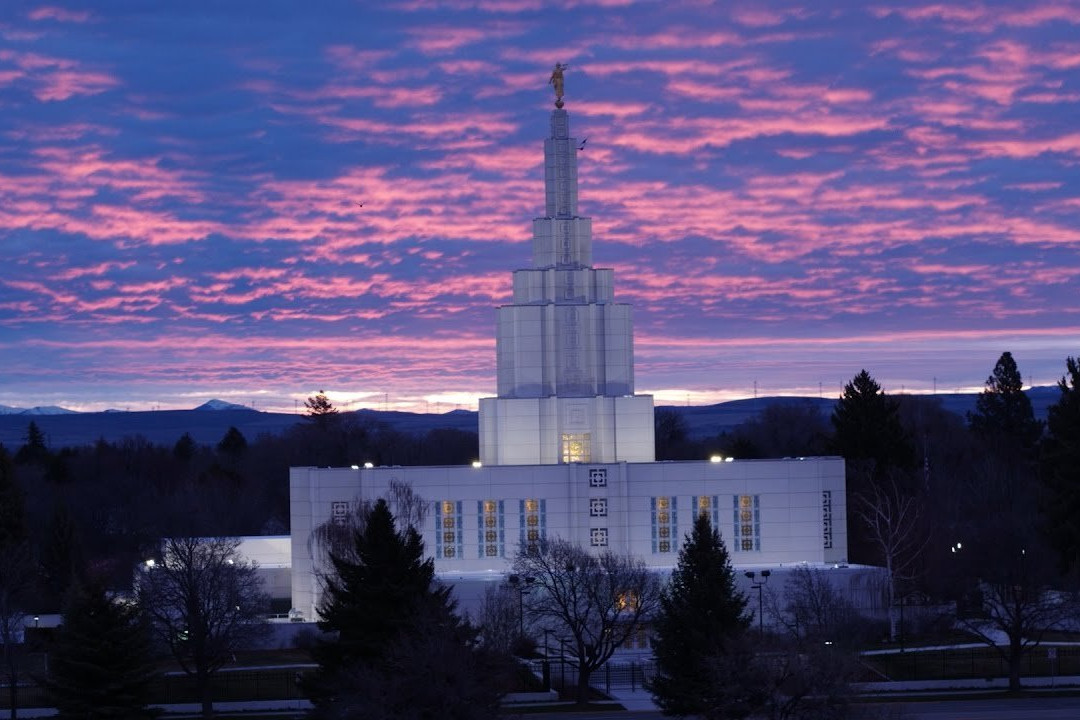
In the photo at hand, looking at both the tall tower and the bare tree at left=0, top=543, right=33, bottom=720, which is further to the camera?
the tall tower

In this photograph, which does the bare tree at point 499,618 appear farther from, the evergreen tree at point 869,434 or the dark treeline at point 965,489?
the evergreen tree at point 869,434

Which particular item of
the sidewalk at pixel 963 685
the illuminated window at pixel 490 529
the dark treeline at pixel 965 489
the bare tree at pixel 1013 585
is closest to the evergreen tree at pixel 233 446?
the dark treeline at pixel 965 489

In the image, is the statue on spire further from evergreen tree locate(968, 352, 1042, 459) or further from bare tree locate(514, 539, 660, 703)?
evergreen tree locate(968, 352, 1042, 459)

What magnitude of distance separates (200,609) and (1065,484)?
33423 mm

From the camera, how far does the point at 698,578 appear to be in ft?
147

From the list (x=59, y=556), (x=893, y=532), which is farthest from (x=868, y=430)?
(x=59, y=556)

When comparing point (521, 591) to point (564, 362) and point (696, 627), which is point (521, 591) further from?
point (564, 362)

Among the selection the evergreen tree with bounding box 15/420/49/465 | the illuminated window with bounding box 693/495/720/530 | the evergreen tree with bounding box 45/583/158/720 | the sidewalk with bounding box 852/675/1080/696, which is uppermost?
the evergreen tree with bounding box 15/420/49/465

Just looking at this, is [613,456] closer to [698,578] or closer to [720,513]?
[720,513]

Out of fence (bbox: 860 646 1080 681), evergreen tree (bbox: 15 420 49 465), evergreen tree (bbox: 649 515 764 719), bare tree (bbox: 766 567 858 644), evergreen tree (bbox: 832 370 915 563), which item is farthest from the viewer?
evergreen tree (bbox: 15 420 49 465)

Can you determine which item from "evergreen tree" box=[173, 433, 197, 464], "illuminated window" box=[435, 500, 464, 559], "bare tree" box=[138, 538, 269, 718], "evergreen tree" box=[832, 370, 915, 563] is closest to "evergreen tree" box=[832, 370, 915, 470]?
"evergreen tree" box=[832, 370, 915, 563]

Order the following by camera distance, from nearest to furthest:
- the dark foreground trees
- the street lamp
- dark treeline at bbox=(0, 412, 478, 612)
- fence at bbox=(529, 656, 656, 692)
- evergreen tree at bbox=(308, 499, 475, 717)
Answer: the dark foreground trees < evergreen tree at bbox=(308, 499, 475, 717) < fence at bbox=(529, 656, 656, 692) < the street lamp < dark treeline at bbox=(0, 412, 478, 612)

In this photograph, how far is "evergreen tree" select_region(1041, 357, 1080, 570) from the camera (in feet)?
218

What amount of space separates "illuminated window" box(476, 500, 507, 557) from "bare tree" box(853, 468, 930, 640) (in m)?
14.8
